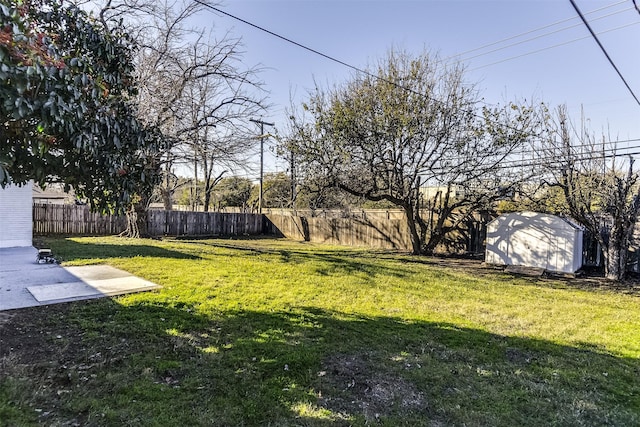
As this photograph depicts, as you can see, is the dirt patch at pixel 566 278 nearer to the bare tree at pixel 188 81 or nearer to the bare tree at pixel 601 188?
A: the bare tree at pixel 601 188

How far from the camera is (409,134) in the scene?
993cm

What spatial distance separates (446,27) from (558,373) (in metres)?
8.20

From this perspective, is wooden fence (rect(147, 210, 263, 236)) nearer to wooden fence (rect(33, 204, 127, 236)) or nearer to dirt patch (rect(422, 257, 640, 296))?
wooden fence (rect(33, 204, 127, 236))

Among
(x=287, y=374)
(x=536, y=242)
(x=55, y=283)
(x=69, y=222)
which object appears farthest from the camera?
(x=69, y=222)

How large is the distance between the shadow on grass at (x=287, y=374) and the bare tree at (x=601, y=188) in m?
5.68

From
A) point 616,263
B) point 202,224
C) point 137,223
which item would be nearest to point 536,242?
point 616,263

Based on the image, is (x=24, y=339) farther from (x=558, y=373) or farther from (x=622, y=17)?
(x=622, y=17)

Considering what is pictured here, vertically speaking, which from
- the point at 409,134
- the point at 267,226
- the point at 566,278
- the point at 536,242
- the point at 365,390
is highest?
the point at 409,134

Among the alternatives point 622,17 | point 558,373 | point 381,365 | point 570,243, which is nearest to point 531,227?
point 570,243

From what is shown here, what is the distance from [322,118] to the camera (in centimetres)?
1016

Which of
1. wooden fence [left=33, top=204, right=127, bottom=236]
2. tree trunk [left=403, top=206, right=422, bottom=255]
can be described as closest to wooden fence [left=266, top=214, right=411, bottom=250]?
tree trunk [left=403, top=206, right=422, bottom=255]

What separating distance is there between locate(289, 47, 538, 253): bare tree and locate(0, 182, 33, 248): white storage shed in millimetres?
7649

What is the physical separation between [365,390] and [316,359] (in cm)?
60

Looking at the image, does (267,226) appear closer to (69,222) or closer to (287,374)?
(69,222)
